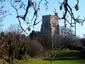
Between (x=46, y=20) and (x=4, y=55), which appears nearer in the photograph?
(x=46, y=20)

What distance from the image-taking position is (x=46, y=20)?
104 inches

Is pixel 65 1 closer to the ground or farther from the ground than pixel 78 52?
farther from the ground

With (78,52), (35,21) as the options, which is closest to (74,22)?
(35,21)

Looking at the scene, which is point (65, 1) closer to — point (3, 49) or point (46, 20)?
point (46, 20)

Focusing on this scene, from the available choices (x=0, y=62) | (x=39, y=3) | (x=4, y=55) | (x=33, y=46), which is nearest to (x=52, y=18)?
(x=39, y=3)

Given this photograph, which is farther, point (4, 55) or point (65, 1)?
point (4, 55)

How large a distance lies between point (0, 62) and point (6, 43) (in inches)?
67.9

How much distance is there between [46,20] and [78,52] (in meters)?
55.4

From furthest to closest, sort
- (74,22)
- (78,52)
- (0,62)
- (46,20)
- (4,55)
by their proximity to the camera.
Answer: (78,52), (4,55), (0,62), (46,20), (74,22)

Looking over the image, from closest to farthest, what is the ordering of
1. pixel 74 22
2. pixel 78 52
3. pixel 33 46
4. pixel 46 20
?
1. pixel 74 22
2. pixel 46 20
3. pixel 33 46
4. pixel 78 52

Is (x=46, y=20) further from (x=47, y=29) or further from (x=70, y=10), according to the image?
(x=70, y=10)

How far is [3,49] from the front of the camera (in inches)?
372

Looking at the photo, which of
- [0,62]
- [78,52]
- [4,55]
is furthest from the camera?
[78,52]

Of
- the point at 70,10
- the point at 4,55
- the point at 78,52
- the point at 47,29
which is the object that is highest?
the point at 70,10
